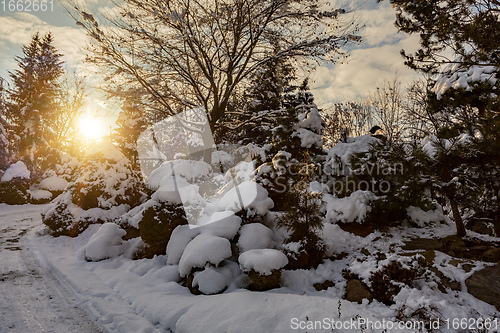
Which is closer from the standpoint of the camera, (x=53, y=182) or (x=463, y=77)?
(x=463, y=77)

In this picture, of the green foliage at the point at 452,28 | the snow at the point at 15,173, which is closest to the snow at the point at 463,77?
the green foliage at the point at 452,28

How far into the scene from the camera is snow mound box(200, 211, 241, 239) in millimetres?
5238

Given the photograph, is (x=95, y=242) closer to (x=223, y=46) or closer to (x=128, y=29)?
(x=128, y=29)

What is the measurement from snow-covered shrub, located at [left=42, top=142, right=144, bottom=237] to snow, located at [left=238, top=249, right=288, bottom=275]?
6494 millimetres

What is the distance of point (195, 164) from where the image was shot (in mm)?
9133

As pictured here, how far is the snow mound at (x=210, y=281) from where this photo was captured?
4273 mm

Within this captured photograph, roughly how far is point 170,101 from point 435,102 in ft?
32.2

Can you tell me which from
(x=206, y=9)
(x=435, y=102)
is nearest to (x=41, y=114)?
(x=206, y=9)

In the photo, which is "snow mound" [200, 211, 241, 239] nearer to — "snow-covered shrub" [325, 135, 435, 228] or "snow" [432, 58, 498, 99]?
"snow-covered shrub" [325, 135, 435, 228]

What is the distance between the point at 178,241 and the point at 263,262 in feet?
7.57

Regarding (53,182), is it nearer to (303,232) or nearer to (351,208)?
(303,232)

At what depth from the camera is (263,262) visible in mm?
4238

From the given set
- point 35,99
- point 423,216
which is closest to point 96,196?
point 423,216

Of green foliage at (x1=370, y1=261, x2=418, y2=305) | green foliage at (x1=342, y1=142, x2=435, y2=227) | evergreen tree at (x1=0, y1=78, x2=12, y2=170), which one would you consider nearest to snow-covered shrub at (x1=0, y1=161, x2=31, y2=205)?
evergreen tree at (x1=0, y1=78, x2=12, y2=170)
